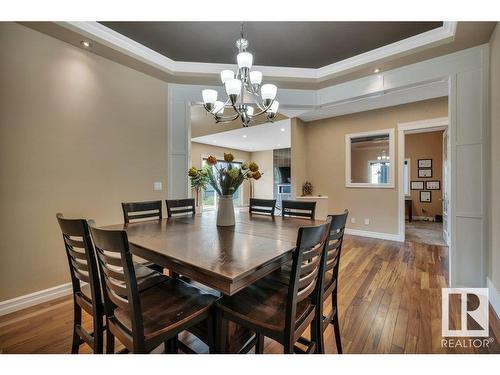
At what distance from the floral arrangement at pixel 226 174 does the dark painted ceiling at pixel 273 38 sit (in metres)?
1.52

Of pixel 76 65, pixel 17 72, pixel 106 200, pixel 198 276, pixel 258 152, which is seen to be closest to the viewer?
pixel 198 276

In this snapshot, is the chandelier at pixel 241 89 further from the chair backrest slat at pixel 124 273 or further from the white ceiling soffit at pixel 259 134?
the white ceiling soffit at pixel 259 134

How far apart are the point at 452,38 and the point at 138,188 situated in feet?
12.6

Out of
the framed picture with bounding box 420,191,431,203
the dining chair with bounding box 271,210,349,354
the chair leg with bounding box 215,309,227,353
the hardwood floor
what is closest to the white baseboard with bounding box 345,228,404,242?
the hardwood floor

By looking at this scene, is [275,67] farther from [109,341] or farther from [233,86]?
[109,341]

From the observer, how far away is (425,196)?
22.5ft

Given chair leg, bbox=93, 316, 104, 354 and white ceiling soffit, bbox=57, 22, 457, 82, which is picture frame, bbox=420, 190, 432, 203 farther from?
chair leg, bbox=93, 316, 104, 354

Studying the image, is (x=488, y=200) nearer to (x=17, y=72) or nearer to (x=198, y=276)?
(x=198, y=276)

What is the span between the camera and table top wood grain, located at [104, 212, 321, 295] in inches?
39.8

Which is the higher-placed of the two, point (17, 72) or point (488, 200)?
point (17, 72)

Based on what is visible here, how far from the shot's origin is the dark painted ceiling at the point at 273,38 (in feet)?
7.66

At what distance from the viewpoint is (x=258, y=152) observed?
10539 millimetres

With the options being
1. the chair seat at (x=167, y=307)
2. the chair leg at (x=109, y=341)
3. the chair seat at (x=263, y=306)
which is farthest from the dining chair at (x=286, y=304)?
the chair leg at (x=109, y=341)
